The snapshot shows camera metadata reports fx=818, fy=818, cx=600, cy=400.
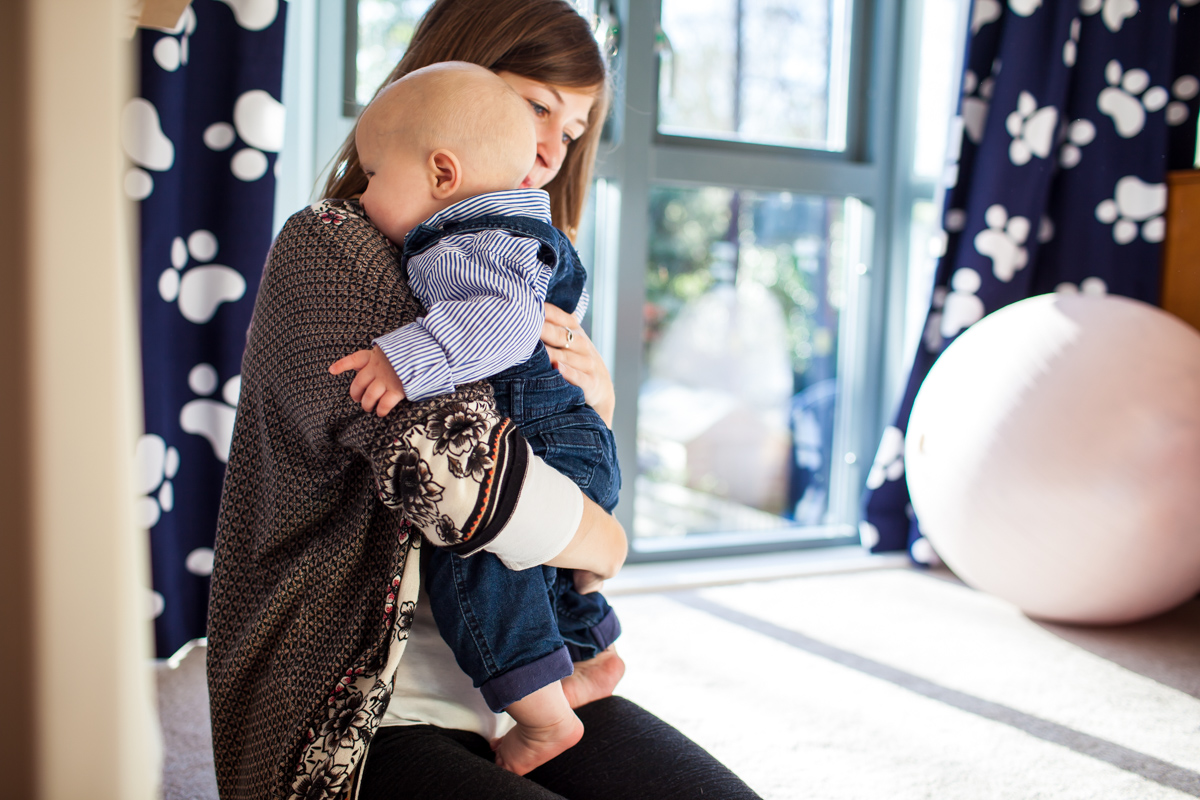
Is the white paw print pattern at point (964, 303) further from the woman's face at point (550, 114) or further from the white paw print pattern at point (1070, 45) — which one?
the woman's face at point (550, 114)

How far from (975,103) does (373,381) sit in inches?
89.0

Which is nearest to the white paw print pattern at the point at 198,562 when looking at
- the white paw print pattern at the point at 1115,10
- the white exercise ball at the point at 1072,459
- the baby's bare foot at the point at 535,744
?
the baby's bare foot at the point at 535,744

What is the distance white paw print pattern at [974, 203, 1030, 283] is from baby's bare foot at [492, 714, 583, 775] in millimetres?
2018

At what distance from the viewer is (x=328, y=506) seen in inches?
27.3

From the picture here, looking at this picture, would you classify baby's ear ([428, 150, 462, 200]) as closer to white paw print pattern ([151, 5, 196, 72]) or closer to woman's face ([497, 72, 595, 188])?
woman's face ([497, 72, 595, 188])

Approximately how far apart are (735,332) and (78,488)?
8.03ft

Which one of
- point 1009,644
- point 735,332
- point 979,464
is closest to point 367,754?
point 979,464

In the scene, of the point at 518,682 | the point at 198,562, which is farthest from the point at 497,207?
the point at 198,562

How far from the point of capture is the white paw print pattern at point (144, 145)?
150 centimetres

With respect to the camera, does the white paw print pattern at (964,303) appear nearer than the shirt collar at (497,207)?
No

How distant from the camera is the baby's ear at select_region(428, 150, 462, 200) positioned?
74cm

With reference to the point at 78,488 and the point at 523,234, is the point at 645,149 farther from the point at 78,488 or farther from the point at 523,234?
the point at 78,488

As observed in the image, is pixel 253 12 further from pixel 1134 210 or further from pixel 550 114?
pixel 1134 210

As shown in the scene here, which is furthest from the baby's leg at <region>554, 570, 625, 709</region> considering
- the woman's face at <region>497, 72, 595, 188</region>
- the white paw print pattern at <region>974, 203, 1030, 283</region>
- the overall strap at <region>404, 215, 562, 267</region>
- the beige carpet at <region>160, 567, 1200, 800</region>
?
the white paw print pattern at <region>974, 203, 1030, 283</region>
